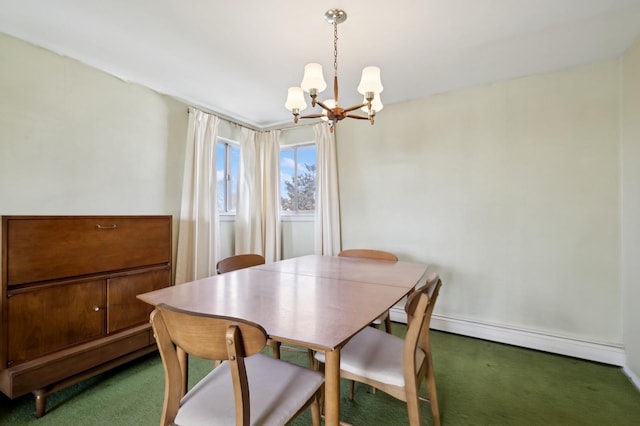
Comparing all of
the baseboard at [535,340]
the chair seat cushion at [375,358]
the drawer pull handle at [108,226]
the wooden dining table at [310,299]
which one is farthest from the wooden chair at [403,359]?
the drawer pull handle at [108,226]

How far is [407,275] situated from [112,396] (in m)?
2.04

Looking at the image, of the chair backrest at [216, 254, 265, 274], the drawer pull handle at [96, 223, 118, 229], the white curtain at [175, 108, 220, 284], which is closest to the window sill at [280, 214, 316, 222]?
the white curtain at [175, 108, 220, 284]

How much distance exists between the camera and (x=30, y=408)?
1713 mm

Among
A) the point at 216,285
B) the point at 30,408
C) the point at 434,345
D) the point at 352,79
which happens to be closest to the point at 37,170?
the point at 30,408

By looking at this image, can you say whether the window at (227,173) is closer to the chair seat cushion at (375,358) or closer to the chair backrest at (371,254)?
the chair backrest at (371,254)

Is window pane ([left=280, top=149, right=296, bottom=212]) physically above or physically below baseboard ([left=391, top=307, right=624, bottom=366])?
above

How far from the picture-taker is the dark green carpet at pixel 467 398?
164cm

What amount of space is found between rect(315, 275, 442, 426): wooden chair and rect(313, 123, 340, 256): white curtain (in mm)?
1853

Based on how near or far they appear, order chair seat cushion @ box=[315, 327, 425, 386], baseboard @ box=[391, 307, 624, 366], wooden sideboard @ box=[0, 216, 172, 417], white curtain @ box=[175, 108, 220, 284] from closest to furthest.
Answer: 1. chair seat cushion @ box=[315, 327, 425, 386]
2. wooden sideboard @ box=[0, 216, 172, 417]
3. baseboard @ box=[391, 307, 624, 366]
4. white curtain @ box=[175, 108, 220, 284]

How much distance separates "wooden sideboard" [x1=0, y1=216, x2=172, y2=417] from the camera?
159 centimetres

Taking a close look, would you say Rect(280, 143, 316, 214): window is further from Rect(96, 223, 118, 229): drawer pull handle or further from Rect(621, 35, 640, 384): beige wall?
Rect(621, 35, 640, 384): beige wall

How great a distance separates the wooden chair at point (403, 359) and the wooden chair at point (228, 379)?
235mm

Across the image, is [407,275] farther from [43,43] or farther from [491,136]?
[43,43]

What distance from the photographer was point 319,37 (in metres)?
2.01
